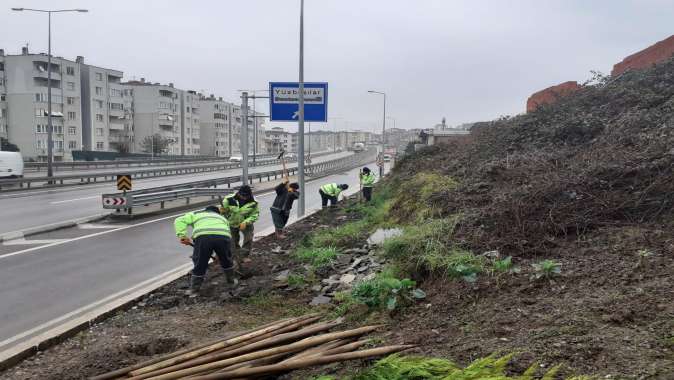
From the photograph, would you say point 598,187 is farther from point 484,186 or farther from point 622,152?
point 484,186

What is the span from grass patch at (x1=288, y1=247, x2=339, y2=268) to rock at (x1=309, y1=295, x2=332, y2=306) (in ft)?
5.21

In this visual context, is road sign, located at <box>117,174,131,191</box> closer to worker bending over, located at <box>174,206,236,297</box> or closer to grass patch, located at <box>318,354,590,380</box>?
worker bending over, located at <box>174,206,236,297</box>

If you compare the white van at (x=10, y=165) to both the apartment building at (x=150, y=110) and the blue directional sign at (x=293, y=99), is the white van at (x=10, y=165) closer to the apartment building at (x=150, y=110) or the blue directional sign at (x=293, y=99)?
the blue directional sign at (x=293, y=99)

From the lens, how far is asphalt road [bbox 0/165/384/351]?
23.4ft

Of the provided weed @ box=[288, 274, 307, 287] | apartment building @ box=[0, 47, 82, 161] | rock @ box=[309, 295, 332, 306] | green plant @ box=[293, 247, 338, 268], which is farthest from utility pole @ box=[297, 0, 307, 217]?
apartment building @ box=[0, 47, 82, 161]

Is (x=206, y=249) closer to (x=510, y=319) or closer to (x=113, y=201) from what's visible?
(x=510, y=319)

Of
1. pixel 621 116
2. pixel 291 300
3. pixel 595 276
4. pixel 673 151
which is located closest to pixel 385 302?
pixel 291 300

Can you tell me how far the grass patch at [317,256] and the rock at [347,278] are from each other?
843 mm

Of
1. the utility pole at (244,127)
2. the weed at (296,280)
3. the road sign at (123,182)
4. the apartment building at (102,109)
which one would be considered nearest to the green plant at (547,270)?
the weed at (296,280)

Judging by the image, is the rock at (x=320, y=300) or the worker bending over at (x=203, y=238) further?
the worker bending over at (x=203, y=238)

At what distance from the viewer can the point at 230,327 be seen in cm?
589

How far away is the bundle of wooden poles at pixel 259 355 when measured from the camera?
12.8 ft

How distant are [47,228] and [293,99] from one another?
858cm

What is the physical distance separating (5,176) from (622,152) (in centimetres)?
2977
